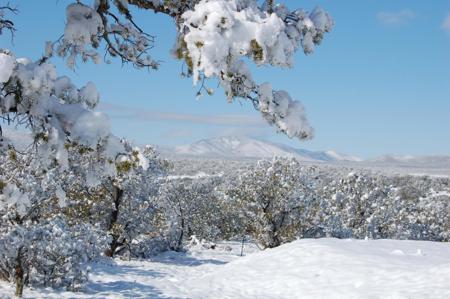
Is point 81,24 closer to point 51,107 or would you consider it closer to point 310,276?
point 51,107

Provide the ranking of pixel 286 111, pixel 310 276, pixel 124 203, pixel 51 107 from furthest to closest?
pixel 124 203
pixel 310 276
pixel 51 107
pixel 286 111

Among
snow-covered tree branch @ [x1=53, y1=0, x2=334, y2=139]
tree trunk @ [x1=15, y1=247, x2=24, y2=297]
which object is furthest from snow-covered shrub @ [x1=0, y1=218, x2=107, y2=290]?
snow-covered tree branch @ [x1=53, y1=0, x2=334, y2=139]

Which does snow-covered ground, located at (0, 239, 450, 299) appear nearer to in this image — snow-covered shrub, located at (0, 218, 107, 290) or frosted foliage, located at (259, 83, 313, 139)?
snow-covered shrub, located at (0, 218, 107, 290)

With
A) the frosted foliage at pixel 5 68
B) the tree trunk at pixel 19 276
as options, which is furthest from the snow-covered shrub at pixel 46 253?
the frosted foliage at pixel 5 68

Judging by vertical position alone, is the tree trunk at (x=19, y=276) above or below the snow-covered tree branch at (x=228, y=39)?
below

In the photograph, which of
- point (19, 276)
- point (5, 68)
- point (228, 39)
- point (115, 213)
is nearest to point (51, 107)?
point (5, 68)

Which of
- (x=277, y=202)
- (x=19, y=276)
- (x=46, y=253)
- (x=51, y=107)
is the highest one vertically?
(x=51, y=107)

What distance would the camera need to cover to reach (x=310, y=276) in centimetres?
1642

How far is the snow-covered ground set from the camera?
13945mm

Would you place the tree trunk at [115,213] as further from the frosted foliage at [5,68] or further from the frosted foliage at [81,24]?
the frosted foliage at [5,68]

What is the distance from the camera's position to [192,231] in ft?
161

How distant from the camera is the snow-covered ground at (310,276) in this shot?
1395 centimetres

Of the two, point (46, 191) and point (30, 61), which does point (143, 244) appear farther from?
point (30, 61)

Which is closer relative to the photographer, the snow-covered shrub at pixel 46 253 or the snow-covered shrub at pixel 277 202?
the snow-covered shrub at pixel 46 253
